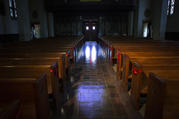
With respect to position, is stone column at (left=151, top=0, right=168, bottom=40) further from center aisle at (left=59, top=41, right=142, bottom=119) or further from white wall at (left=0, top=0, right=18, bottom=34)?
white wall at (left=0, top=0, right=18, bottom=34)

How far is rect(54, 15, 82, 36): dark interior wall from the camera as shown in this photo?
1284cm

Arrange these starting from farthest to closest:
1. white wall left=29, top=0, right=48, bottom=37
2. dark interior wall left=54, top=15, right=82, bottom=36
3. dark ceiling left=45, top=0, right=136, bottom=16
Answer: dark interior wall left=54, top=15, right=82, bottom=36 < dark ceiling left=45, top=0, right=136, bottom=16 < white wall left=29, top=0, right=48, bottom=37

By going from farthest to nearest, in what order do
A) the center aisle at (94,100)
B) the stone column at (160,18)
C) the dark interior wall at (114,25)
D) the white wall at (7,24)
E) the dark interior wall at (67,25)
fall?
the dark interior wall at (67,25)
the dark interior wall at (114,25)
the white wall at (7,24)
the stone column at (160,18)
the center aisle at (94,100)

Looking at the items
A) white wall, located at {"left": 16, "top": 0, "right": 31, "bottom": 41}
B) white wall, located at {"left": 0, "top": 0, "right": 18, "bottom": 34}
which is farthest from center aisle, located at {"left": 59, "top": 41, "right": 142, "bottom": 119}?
white wall, located at {"left": 0, "top": 0, "right": 18, "bottom": 34}

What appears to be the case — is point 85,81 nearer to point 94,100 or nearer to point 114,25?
point 94,100

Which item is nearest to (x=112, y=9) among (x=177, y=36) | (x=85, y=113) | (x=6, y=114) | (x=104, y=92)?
(x=177, y=36)

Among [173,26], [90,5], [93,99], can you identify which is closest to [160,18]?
[173,26]

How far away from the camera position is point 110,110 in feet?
6.26

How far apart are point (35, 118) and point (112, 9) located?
11339mm

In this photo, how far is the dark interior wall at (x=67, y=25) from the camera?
12.8 m

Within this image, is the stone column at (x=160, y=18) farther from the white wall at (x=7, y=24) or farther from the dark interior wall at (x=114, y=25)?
the white wall at (x=7, y=24)

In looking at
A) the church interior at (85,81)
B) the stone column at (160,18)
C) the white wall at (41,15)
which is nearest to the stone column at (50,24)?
the white wall at (41,15)

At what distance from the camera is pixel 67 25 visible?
1310cm

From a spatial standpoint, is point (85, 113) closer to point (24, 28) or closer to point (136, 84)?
point (136, 84)
